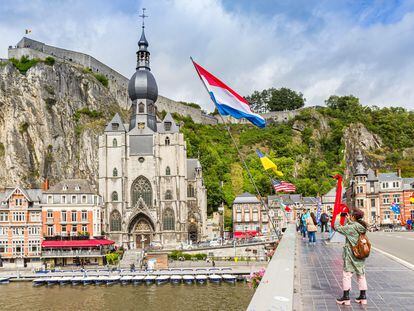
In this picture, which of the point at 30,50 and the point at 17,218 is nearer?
the point at 17,218

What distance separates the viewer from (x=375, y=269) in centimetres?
1252

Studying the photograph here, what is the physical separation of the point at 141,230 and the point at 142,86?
18785 mm

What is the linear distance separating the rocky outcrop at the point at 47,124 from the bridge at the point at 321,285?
187 ft

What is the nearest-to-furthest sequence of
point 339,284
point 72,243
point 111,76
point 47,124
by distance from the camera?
1. point 339,284
2. point 72,243
3. point 47,124
4. point 111,76

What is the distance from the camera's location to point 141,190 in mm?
61312

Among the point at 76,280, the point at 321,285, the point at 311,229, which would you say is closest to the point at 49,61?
the point at 76,280

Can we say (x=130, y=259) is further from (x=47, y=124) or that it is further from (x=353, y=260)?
(x=353, y=260)

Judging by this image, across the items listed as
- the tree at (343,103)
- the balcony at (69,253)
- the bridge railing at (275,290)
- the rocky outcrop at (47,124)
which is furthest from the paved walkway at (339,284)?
the tree at (343,103)

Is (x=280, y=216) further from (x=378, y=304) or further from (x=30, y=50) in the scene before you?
(x=378, y=304)

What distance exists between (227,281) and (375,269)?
111 feet

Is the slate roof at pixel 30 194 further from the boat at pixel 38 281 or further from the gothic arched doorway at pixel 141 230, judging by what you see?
the boat at pixel 38 281

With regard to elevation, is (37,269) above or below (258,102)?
below

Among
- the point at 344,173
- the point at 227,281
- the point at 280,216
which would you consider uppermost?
the point at 344,173

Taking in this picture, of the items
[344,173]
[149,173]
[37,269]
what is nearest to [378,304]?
[37,269]
